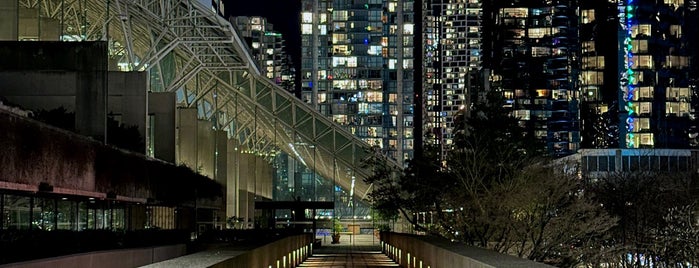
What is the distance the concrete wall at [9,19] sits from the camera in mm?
49625

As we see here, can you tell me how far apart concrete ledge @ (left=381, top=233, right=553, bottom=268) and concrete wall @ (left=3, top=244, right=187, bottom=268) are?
7343mm

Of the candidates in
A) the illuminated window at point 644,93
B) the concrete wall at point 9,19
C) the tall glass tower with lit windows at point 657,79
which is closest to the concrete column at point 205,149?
the concrete wall at point 9,19

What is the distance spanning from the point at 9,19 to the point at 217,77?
47742mm

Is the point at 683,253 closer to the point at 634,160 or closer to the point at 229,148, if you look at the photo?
the point at 229,148

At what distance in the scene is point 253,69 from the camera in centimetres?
9944

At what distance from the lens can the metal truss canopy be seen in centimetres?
6625

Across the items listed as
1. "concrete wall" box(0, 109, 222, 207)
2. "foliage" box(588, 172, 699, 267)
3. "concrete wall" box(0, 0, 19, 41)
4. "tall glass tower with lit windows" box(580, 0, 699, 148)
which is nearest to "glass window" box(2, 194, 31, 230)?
"concrete wall" box(0, 109, 222, 207)

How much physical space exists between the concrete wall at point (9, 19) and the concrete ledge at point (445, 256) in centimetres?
1991

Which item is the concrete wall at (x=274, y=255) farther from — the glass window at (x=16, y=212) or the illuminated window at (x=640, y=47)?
the illuminated window at (x=640, y=47)

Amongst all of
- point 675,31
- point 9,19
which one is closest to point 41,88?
point 9,19

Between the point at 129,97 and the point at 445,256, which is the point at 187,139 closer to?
the point at 129,97

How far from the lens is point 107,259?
2442cm

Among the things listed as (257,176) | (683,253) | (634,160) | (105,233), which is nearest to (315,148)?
(257,176)

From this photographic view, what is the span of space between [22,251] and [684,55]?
182 m
